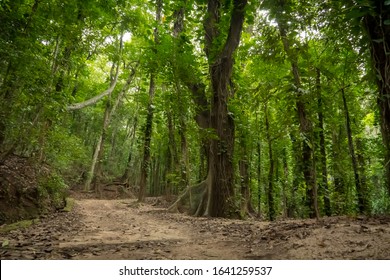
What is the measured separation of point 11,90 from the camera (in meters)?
5.92

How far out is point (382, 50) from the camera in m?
2.87

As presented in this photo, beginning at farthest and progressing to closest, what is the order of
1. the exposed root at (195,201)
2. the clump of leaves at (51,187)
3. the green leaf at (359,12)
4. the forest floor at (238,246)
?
the exposed root at (195,201)
the clump of leaves at (51,187)
the forest floor at (238,246)
the green leaf at (359,12)

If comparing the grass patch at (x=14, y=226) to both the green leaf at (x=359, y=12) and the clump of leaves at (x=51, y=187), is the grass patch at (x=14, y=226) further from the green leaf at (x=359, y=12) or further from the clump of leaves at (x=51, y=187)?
the green leaf at (x=359, y=12)

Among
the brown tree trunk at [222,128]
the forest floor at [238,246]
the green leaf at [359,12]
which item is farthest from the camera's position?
the brown tree trunk at [222,128]

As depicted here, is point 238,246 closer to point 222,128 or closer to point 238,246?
point 238,246

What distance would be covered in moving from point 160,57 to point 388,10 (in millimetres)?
5953

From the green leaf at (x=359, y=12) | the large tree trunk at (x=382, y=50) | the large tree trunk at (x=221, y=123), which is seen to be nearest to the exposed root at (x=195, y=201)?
the large tree trunk at (x=221, y=123)

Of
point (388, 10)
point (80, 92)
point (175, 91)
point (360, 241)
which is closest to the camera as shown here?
point (388, 10)

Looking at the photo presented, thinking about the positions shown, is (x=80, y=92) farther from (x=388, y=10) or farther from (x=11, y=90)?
(x=388, y=10)

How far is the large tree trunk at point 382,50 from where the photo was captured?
272 centimetres

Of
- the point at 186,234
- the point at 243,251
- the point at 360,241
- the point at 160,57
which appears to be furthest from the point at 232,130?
the point at 360,241

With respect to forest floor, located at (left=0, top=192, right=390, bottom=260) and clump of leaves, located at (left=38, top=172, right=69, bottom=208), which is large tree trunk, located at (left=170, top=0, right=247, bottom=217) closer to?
forest floor, located at (left=0, top=192, right=390, bottom=260)

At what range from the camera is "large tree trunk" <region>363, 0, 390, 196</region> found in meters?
2.72

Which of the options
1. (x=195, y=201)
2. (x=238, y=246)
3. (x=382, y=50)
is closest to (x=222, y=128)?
(x=195, y=201)
